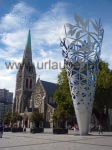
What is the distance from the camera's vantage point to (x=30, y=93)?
10450cm

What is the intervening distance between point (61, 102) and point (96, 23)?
19336 mm

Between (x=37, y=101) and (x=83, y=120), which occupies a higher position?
(x=37, y=101)

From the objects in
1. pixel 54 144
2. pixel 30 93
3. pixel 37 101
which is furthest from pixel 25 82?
pixel 54 144

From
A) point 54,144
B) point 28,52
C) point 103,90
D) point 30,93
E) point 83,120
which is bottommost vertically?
point 54,144

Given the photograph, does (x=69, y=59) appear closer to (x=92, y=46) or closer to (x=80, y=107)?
(x=92, y=46)

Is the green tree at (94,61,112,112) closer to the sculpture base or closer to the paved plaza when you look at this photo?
the sculpture base

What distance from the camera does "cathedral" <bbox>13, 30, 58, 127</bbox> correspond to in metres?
88.2

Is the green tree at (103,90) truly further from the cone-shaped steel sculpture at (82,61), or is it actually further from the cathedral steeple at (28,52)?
the cathedral steeple at (28,52)

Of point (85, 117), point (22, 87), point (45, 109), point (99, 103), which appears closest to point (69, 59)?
point (85, 117)

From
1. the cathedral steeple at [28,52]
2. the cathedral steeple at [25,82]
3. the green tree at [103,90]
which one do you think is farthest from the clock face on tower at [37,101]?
the green tree at [103,90]

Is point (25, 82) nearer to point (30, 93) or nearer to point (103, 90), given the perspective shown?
point (30, 93)

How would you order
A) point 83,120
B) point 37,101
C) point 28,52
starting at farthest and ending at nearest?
point 28,52 → point 37,101 → point 83,120

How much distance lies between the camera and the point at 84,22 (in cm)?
3472

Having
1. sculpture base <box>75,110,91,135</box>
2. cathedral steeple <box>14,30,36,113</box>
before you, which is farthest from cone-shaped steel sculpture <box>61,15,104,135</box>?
cathedral steeple <box>14,30,36,113</box>
